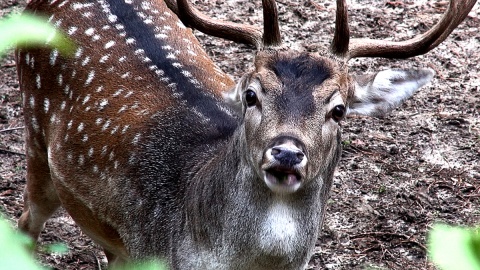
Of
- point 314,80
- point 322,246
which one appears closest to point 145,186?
point 314,80

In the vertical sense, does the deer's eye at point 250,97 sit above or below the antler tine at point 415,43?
below

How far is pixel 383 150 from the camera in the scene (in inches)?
240

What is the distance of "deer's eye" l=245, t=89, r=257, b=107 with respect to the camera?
3.33m

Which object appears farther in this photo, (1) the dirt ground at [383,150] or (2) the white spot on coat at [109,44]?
(1) the dirt ground at [383,150]

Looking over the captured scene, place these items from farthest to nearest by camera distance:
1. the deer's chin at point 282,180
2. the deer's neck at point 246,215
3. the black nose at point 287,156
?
the deer's neck at point 246,215, the deer's chin at point 282,180, the black nose at point 287,156

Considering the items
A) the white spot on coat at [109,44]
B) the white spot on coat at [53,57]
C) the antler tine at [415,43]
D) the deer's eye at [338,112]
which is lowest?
the white spot on coat at [53,57]

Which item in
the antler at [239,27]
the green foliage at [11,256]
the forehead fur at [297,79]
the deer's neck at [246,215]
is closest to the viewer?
the green foliage at [11,256]

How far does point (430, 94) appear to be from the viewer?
22.0 ft

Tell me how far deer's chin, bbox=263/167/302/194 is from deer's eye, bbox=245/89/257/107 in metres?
0.40

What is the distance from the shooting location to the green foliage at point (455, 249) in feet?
2.19

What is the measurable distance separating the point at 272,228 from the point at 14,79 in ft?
13.5

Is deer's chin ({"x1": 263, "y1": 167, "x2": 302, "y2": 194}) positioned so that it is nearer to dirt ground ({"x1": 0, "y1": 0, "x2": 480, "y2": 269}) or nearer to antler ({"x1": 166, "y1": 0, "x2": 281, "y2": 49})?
antler ({"x1": 166, "y1": 0, "x2": 281, "y2": 49})

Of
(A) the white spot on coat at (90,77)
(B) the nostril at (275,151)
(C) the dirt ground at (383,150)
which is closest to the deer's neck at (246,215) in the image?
(B) the nostril at (275,151)

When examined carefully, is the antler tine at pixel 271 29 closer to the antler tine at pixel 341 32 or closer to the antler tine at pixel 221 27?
the antler tine at pixel 221 27
